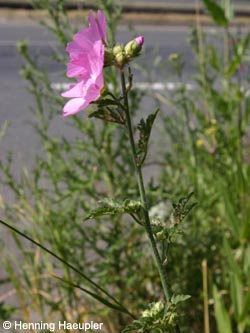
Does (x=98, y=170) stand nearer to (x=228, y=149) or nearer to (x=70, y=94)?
(x=228, y=149)

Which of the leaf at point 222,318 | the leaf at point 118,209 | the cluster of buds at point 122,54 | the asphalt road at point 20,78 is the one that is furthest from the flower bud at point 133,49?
the asphalt road at point 20,78

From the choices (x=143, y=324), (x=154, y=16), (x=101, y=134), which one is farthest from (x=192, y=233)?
(x=154, y=16)

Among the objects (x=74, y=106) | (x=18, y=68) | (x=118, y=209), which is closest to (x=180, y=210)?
(x=118, y=209)

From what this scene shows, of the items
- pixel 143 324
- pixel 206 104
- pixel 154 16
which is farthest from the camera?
pixel 154 16

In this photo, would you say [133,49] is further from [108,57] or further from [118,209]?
[118,209]

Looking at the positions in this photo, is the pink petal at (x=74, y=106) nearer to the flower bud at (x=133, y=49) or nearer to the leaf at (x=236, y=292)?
the flower bud at (x=133, y=49)

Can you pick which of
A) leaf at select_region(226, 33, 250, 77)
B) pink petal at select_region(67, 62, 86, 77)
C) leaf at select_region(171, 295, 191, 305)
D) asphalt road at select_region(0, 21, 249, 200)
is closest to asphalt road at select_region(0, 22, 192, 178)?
asphalt road at select_region(0, 21, 249, 200)

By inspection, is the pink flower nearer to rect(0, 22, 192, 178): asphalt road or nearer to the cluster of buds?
the cluster of buds
